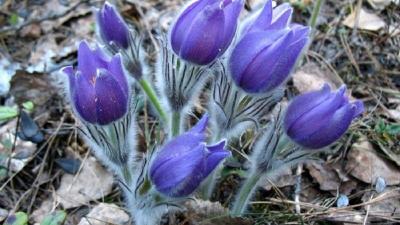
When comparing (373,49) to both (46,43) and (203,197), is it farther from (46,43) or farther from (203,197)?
(46,43)

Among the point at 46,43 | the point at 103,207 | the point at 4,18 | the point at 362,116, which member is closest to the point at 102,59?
the point at 103,207

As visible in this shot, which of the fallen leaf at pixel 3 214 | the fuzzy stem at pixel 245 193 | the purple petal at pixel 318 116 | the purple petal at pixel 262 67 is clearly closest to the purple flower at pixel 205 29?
the purple petal at pixel 262 67

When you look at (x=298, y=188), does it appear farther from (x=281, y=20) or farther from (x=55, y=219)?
(x=55, y=219)

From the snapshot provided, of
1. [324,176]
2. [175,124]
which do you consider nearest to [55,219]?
[175,124]

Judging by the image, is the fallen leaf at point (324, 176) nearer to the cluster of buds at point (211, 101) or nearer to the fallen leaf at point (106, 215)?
the cluster of buds at point (211, 101)

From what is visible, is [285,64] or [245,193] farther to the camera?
[245,193]

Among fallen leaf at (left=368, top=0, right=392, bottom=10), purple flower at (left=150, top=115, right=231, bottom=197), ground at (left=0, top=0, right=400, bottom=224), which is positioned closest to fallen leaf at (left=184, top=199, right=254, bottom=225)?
ground at (left=0, top=0, right=400, bottom=224)
